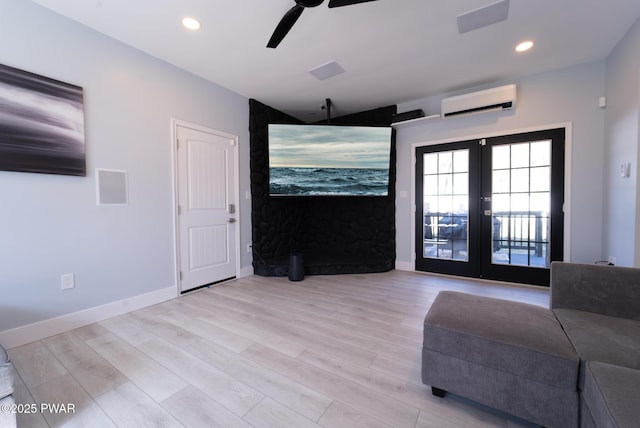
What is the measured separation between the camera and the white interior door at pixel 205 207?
3182 millimetres

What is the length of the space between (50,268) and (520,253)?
17.0 ft

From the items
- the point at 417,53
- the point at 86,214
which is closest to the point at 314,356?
the point at 86,214

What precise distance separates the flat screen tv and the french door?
28.3 inches

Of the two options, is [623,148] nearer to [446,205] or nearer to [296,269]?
[446,205]

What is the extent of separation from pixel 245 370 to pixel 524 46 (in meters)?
3.99

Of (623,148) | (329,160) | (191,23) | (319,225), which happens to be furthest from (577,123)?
(191,23)

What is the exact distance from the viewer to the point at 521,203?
3.45m

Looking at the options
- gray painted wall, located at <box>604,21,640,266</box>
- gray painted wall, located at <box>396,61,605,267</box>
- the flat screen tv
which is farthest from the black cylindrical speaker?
gray painted wall, located at <box>604,21,640,266</box>

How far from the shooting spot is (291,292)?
3250 millimetres

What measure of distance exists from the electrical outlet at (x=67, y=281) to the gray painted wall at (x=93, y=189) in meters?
0.03

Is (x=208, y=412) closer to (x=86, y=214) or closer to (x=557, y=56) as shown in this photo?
(x=86, y=214)

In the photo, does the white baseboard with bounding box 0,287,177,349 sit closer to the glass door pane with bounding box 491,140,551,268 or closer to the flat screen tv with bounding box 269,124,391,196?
the flat screen tv with bounding box 269,124,391,196

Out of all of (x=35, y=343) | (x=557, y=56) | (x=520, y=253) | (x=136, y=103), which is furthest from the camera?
(x=520, y=253)

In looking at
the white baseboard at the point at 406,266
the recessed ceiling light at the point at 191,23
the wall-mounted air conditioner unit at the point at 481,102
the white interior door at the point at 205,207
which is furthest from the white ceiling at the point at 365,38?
the white baseboard at the point at 406,266
